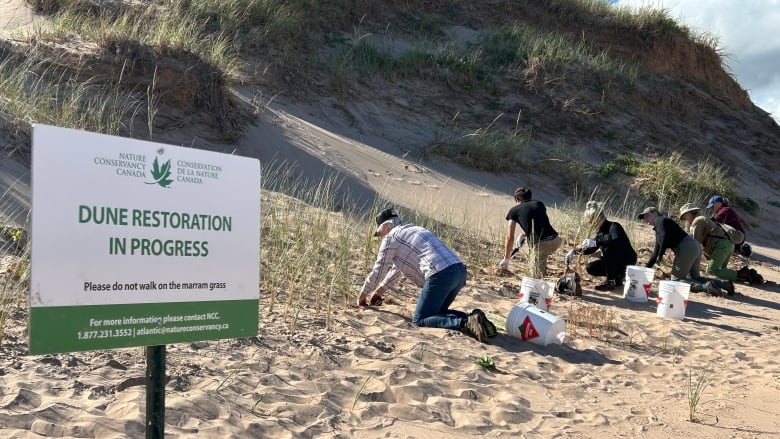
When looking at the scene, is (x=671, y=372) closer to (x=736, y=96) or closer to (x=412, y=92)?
(x=412, y=92)

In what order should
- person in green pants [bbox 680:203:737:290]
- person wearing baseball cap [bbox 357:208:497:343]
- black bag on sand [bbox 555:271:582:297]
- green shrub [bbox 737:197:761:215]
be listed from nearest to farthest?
person wearing baseball cap [bbox 357:208:497:343] < black bag on sand [bbox 555:271:582:297] < person in green pants [bbox 680:203:737:290] < green shrub [bbox 737:197:761:215]

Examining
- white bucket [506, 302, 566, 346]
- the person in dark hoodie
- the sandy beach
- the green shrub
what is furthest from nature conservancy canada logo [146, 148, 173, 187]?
the green shrub

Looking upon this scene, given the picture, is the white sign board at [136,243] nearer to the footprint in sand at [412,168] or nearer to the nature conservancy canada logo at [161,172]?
the nature conservancy canada logo at [161,172]

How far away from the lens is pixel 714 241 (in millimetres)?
9727

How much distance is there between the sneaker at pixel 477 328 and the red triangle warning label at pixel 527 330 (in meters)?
0.38

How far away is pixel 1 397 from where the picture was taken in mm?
3340

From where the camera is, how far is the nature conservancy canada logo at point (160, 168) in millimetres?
2348

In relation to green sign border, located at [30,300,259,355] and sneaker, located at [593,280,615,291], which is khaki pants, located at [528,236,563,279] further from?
green sign border, located at [30,300,259,355]

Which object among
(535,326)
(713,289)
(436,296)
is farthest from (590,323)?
(713,289)

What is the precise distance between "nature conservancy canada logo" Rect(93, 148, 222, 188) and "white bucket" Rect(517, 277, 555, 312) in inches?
174

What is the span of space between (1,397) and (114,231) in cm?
161

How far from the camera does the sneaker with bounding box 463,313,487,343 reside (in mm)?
5453

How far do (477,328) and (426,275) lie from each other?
0.63 metres

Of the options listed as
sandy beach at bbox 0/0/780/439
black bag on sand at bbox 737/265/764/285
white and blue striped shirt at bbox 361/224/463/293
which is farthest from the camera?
black bag on sand at bbox 737/265/764/285
